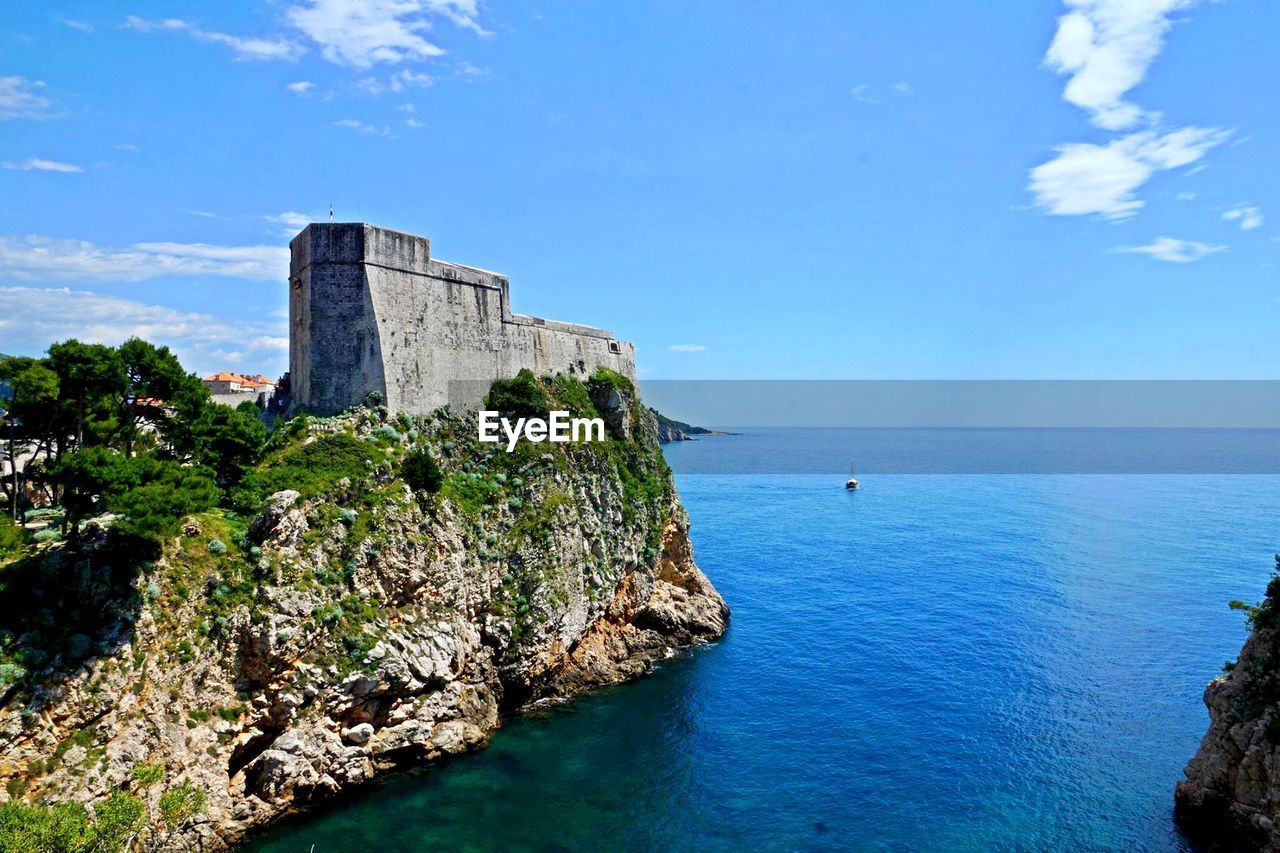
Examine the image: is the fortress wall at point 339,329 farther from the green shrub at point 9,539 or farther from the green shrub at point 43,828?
the green shrub at point 43,828

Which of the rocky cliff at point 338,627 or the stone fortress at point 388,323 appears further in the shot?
the stone fortress at point 388,323

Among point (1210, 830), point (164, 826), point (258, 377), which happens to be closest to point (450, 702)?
point (164, 826)

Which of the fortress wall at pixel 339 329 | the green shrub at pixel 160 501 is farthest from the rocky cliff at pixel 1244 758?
the fortress wall at pixel 339 329

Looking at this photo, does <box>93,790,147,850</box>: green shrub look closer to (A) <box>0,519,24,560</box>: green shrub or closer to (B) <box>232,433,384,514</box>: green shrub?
(A) <box>0,519,24,560</box>: green shrub

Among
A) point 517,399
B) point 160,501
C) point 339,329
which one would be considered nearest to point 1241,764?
point 517,399

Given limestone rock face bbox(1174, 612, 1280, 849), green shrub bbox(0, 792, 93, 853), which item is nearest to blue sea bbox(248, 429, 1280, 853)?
limestone rock face bbox(1174, 612, 1280, 849)

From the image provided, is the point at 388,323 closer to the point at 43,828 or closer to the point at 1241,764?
the point at 43,828
